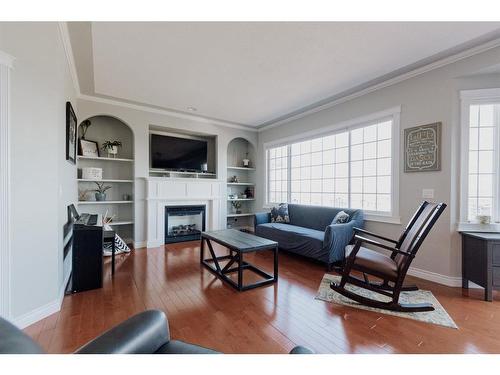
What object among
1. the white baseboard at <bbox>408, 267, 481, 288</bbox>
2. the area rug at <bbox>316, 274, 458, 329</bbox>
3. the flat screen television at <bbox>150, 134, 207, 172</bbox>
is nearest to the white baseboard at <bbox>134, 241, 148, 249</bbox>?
the flat screen television at <bbox>150, 134, 207, 172</bbox>

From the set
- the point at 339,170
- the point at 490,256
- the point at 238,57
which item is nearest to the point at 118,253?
the point at 238,57

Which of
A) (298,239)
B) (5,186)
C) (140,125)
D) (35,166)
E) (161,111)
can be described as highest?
(161,111)

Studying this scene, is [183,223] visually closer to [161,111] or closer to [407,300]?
[161,111]

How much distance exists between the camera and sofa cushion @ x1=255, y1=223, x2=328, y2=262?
3217mm

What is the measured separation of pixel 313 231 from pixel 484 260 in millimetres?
1935

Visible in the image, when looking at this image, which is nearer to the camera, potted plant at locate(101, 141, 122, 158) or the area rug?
the area rug

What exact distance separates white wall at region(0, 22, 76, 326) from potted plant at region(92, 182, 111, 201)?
2.06 m

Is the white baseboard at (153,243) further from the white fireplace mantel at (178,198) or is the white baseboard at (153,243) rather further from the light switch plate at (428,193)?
the light switch plate at (428,193)

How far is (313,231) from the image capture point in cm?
371

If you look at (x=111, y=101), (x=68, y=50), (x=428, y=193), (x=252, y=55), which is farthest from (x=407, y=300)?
(x=111, y=101)

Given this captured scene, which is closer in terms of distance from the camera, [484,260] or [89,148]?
[484,260]

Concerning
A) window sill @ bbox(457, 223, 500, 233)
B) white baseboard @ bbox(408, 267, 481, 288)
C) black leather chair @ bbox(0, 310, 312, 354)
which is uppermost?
window sill @ bbox(457, 223, 500, 233)

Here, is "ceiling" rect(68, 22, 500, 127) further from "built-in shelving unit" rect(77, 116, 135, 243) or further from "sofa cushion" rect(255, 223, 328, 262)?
"sofa cushion" rect(255, 223, 328, 262)

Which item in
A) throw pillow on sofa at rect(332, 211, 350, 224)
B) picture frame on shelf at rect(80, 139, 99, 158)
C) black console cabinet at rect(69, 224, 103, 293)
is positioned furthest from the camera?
picture frame on shelf at rect(80, 139, 99, 158)
